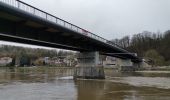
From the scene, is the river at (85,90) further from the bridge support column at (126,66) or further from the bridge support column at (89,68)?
the bridge support column at (126,66)

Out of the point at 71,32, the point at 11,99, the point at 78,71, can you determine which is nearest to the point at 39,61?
the point at 78,71

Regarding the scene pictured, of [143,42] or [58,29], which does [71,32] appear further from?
[143,42]

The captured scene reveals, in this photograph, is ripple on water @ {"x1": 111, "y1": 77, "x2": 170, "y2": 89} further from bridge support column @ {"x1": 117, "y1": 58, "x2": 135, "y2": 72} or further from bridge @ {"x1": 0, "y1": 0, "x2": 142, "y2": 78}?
bridge support column @ {"x1": 117, "y1": 58, "x2": 135, "y2": 72}

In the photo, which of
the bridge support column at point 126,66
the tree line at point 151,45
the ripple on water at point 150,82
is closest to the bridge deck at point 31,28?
the ripple on water at point 150,82

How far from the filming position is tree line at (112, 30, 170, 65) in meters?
141

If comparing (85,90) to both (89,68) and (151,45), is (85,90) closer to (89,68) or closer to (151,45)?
(89,68)

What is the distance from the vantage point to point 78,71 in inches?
2717

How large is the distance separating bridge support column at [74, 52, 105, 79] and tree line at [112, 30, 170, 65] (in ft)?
246

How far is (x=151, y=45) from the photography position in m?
171

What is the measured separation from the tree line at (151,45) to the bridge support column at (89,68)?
7495cm

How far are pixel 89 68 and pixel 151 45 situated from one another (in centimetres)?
10986

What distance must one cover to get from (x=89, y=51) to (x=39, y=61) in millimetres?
129859

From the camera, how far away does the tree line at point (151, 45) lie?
141m

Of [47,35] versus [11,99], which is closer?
[11,99]
